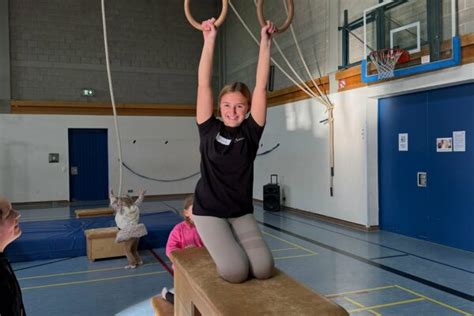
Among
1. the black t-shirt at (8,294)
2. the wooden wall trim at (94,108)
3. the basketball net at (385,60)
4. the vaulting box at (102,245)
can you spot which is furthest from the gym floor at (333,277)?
the wooden wall trim at (94,108)

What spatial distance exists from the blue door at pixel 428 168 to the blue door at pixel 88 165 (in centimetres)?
737

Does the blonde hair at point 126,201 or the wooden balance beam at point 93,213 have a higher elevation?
the blonde hair at point 126,201

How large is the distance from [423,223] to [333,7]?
4064 millimetres

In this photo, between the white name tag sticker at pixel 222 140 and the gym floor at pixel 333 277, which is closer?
the white name tag sticker at pixel 222 140

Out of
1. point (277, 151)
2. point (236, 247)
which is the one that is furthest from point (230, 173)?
point (277, 151)

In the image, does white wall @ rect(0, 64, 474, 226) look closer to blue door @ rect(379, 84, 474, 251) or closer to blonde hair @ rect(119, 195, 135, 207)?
blue door @ rect(379, 84, 474, 251)

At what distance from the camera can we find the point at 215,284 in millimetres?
2184

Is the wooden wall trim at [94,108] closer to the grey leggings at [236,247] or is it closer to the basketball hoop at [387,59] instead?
the basketball hoop at [387,59]

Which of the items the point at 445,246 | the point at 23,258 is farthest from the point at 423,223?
the point at 23,258

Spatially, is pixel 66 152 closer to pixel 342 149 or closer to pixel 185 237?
pixel 342 149

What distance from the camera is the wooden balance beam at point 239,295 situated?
1863 millimetres

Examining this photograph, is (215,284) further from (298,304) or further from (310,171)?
(310,171)

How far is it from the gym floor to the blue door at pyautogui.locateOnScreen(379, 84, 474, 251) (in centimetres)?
30

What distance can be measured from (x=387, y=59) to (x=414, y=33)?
49 centimetres
